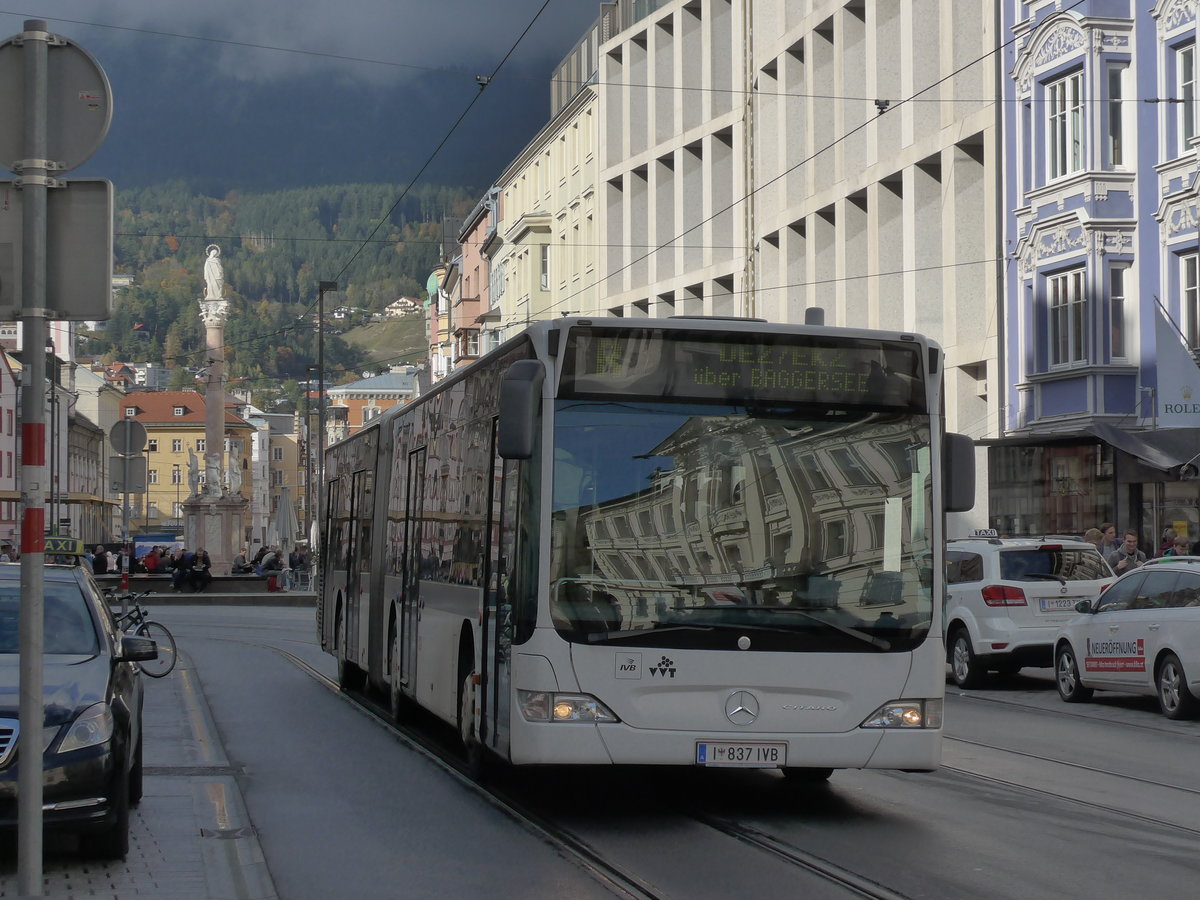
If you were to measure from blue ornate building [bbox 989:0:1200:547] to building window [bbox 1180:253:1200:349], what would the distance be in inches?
1.0

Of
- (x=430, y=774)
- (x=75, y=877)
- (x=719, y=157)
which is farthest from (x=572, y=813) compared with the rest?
(x=719, y=157)

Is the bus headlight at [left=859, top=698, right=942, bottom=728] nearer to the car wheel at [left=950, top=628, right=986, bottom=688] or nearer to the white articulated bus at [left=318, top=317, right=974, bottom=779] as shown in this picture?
the white articulated bus at [left=318, top=317, right=974, bottom=779]

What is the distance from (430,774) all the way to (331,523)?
10137mm

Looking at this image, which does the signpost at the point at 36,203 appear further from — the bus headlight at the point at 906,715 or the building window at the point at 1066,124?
the building window at the point at 1066,124

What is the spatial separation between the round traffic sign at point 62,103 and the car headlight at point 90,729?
9.47 feet

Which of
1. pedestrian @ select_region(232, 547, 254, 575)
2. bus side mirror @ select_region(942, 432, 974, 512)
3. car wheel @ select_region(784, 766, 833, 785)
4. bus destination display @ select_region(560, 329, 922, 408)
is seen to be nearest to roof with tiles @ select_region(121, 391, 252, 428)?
pedestrian @ select_region(232, 547, 254, 575)

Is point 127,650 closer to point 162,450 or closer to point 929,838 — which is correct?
point 929,838

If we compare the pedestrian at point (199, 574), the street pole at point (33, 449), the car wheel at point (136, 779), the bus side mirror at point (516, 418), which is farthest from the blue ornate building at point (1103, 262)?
the pedestrian at point (199, 574)

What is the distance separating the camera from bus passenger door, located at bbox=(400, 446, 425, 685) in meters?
15.2

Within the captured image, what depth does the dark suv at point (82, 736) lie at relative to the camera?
857 centimetres

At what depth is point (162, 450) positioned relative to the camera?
165625 mm

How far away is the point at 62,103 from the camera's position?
7.14m

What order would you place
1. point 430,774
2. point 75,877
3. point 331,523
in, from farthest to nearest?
point 331,523, point 430,774, point 75,877

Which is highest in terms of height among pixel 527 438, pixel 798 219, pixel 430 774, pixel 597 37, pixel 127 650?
pixel 597 37
